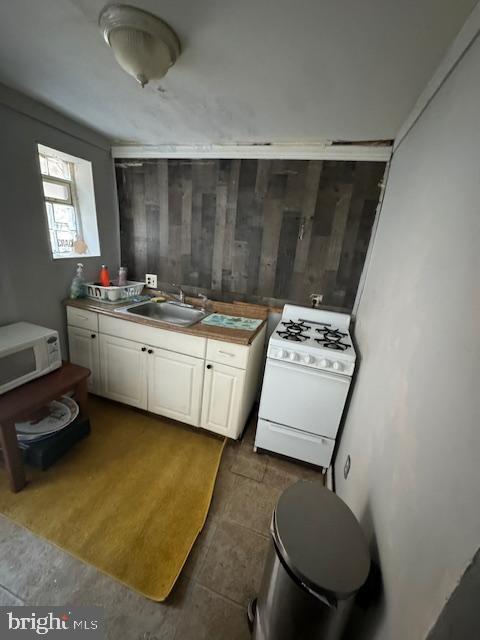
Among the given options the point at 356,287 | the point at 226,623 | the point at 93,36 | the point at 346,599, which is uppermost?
the point at 93,36

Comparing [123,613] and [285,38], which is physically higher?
[285,38]

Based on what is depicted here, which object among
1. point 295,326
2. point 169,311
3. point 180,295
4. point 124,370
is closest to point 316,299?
point 295,326

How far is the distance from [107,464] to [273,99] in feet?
7.96

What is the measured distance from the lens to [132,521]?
4.39 ft

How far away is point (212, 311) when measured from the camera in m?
2.18

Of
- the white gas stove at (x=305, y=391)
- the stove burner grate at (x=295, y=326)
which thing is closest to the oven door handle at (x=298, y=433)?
the white gas stove at (x=305, y=391)

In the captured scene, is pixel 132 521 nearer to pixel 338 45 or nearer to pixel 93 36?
pixel 93 36

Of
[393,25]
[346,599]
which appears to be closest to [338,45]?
[393,25]

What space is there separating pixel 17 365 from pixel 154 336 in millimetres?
800

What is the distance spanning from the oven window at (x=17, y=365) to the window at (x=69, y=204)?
0.85m

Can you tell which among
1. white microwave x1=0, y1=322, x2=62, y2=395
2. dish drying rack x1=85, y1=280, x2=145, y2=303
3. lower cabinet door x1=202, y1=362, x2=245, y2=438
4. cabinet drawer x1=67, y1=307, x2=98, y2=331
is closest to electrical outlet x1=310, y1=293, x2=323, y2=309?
lower cabinet door x1=202, y1=362, x2=245, y2=438

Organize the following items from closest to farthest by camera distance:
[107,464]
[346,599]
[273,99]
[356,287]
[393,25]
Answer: [346,599]
[393,25]
[273,99]
[107,464]
[356,287]

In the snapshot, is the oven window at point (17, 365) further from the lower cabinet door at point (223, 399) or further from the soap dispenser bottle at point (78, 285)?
the lower cabinet door at point (223, 399)

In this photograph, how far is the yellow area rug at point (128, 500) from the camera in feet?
3.90
